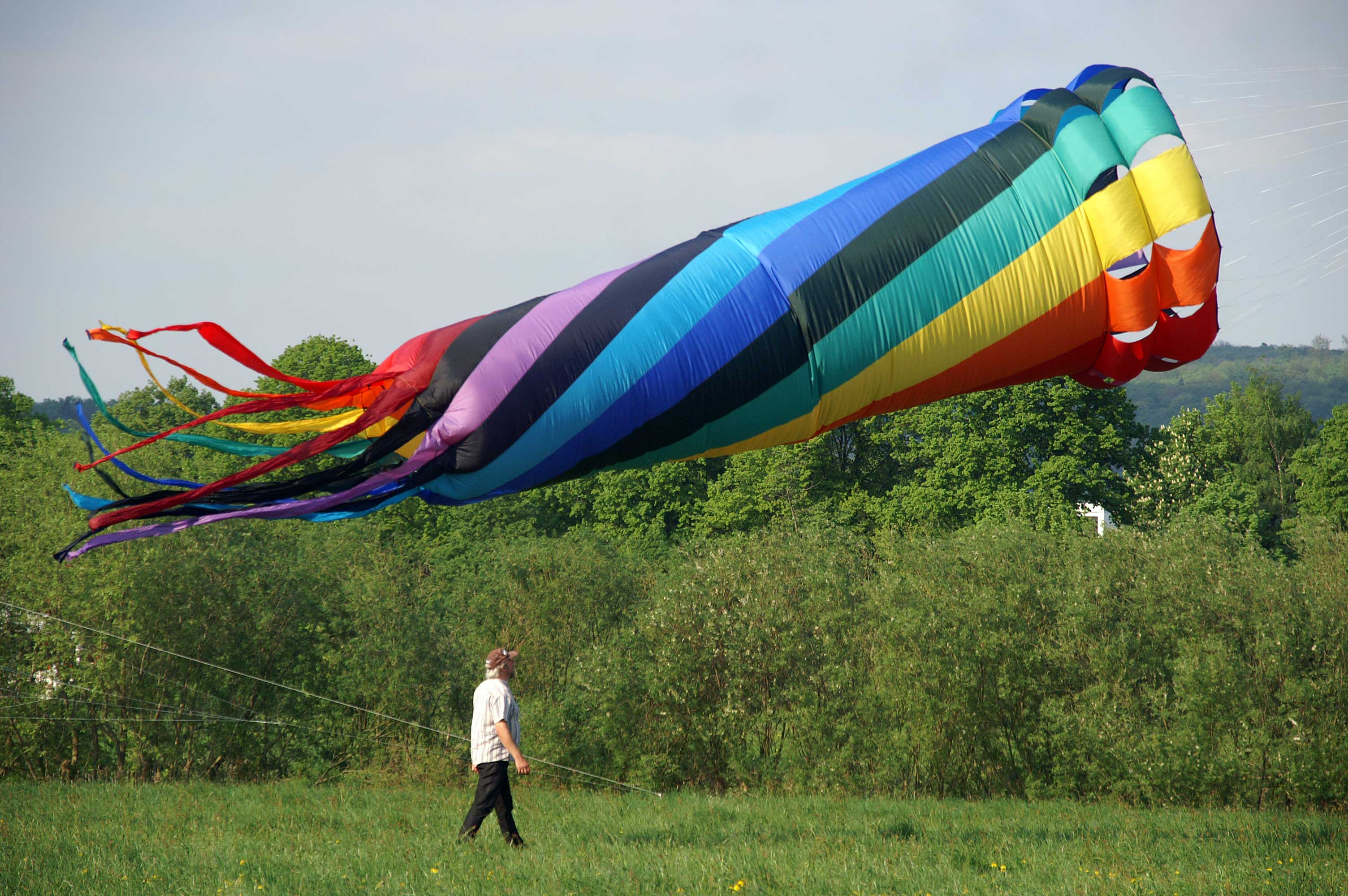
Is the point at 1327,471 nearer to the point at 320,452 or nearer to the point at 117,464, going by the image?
the point at 320,452

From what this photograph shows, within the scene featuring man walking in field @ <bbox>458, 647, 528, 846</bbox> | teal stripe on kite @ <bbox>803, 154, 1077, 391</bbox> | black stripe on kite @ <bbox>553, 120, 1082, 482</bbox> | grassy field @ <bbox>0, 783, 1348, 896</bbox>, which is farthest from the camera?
man walking in field @ <bbox>458, 647, 528, 846</bbox>

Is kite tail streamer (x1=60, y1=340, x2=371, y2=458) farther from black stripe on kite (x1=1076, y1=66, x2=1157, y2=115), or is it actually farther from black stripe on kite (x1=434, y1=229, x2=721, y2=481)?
black stripe on kite (x1=1076, y1=66, x2=1157, y2=115)

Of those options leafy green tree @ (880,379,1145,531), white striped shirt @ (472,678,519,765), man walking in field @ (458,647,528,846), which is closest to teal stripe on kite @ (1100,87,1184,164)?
man walking in field @ (458,647,528,846)

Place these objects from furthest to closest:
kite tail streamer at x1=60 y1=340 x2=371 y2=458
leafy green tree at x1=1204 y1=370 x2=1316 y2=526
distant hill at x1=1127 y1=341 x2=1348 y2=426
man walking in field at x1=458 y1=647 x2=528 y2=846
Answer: distant hill at x1=1127 y1=341 x2=1348 y2=426
leafy green tree at x1=1204 y1=370 x2=1316 y2=526
man walking in field at x1=458 y1=647 x2=528 y2=846
kite tail streamer at x1=60 y1=340 x2=371 y2=458

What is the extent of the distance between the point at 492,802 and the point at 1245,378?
75.4 m

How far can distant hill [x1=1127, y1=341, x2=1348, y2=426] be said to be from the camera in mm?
99250

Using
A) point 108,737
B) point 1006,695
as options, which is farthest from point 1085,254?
point 108,737

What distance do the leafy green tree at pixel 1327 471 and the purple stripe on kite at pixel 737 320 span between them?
4617cm

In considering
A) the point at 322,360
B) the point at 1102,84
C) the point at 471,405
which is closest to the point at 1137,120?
the point at 1102,84

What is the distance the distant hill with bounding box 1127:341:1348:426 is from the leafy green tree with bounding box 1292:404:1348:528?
17496 millimetres

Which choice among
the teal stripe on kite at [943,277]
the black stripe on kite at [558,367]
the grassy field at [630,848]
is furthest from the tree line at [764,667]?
the teal stripe on kite at [943,277]

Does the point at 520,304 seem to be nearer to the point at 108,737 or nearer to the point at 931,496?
the point at 108,737

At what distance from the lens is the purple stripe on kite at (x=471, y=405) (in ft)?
18.3

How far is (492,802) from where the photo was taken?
9.10 m
